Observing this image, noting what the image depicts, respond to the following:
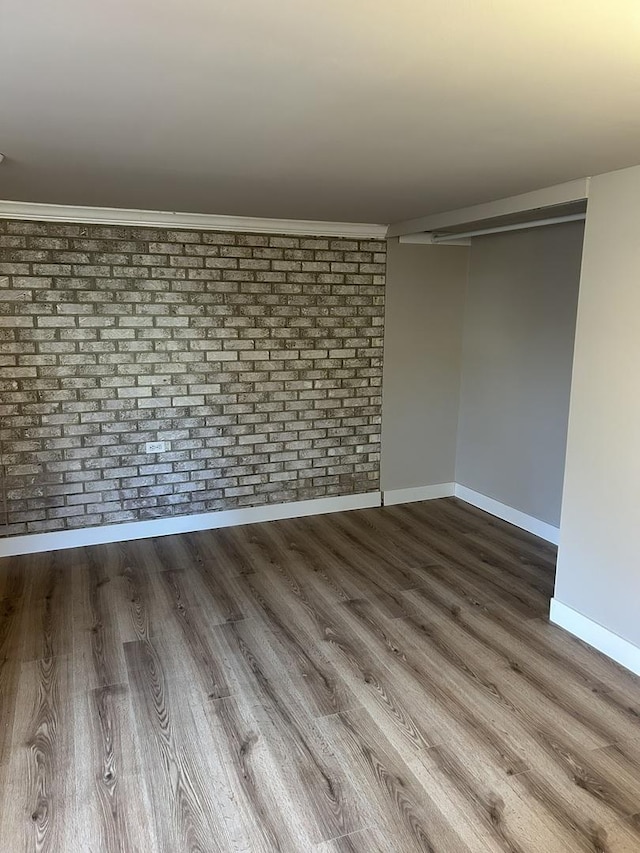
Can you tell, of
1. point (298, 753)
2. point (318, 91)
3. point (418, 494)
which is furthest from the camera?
point (418, 494)

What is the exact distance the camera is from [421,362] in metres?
4.75

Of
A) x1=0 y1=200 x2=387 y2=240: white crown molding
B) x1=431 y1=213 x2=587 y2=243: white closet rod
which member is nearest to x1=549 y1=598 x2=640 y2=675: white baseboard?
x1=431 y1=213 x2=587 y2=243: white closet rod

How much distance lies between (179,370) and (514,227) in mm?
2302

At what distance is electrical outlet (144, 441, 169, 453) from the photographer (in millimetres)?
4031

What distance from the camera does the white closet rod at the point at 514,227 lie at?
11.0ft

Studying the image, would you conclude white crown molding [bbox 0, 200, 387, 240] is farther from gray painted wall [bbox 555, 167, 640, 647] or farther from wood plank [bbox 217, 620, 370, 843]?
wood plank [bbox 217, 620, 370, 843]

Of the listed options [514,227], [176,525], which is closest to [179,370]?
[176,525]

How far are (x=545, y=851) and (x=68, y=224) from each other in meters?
3.75

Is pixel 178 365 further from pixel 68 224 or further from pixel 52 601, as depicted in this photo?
pixel 52 601

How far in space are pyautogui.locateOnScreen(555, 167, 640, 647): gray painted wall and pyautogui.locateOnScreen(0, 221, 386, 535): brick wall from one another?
1981 mm

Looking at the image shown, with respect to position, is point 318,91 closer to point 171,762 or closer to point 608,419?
point 608,419

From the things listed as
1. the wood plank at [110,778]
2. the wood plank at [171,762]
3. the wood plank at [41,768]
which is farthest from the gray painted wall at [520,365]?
the wood plank at [41,768]

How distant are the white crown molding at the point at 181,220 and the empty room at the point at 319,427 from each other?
26 mm

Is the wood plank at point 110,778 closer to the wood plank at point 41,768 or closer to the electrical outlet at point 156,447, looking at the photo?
the wood plank at point 41,768
